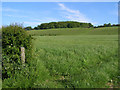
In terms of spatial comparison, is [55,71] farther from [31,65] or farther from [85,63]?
[85,63]

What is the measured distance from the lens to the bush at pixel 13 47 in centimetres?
760

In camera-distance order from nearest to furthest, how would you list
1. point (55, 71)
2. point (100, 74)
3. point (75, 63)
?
point (100, 74)
point (55, 71)
point (75, 63)

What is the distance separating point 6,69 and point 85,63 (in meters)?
5.78

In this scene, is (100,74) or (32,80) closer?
(32,80)

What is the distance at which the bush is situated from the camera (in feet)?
24.9

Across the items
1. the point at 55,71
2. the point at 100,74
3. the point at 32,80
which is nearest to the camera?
the point at 32,80

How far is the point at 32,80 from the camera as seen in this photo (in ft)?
24.0

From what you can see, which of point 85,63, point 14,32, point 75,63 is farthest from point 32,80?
point 85,63

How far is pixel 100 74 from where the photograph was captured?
25.7ft

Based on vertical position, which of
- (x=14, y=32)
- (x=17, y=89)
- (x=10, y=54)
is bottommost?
(x=17, y=89)

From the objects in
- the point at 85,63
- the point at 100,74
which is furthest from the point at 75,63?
the point at 100,74

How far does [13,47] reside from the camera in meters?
7.73

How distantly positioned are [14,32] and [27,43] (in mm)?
849

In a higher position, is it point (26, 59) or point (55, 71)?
point (26, 59)
